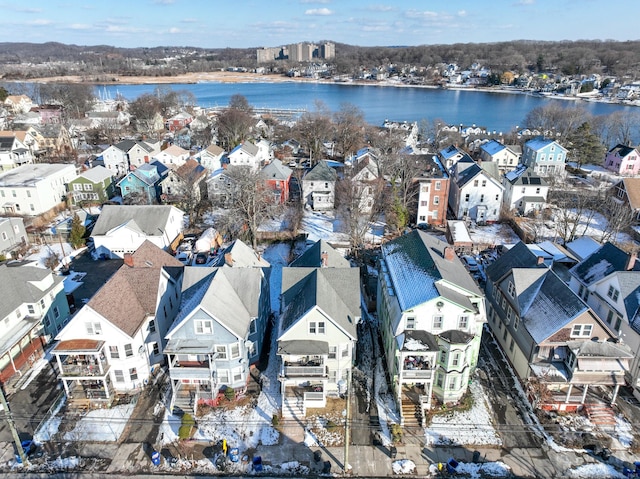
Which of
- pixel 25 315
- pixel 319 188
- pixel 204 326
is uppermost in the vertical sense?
pixel 204 326

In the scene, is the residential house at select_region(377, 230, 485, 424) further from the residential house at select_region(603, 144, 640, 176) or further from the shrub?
the residential house at select_region(603, 144, 640, 176)

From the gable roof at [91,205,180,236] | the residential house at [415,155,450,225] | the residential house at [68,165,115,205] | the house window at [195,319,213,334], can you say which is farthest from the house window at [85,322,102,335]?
the residential house at [68,165,115,205]

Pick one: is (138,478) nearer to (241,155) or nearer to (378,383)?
(378,383)

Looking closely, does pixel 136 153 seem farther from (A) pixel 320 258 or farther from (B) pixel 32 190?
(A) pixel 320 258

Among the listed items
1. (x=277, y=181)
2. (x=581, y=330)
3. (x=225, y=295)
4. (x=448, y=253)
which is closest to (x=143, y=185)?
(x=277, y=181)

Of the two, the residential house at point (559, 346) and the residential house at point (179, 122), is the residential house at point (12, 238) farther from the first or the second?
the residential house at point (179, 122)

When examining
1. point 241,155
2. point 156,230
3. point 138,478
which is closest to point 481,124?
point 241,155

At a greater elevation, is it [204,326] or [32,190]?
[204,326]
